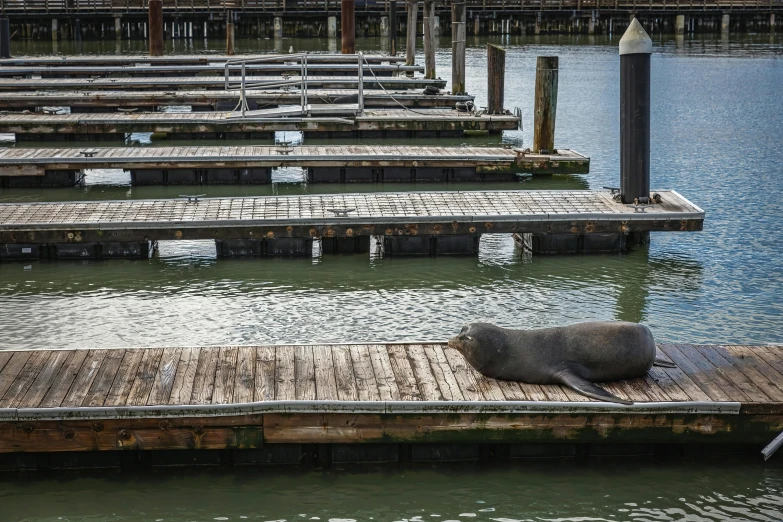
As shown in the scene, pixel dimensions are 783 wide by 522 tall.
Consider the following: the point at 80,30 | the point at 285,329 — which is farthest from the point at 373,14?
the point at 285,329

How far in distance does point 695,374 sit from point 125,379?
3.69 meters

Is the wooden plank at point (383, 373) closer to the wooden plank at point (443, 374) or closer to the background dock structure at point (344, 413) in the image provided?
the background dock structure at point (344, 413)

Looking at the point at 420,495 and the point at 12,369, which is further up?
the point at 12,369

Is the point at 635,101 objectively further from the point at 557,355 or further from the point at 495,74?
the point at 495,74

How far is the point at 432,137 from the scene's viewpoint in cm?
2145

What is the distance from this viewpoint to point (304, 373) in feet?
24.6

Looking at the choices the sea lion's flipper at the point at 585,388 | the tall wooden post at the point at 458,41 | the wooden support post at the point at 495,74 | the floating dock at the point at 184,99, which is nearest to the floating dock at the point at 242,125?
the wooden support post at the point at 495,74

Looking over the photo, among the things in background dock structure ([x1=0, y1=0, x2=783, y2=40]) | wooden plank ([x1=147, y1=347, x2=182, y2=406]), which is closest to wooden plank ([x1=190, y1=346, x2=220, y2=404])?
wooden plank ([x1=147, y1=347, x2=182, y2=406])

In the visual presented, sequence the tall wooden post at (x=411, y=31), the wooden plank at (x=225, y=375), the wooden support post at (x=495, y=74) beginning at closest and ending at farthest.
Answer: the wooden plank at (x=225, y=375) < the wooden support post at (x=495, y=74) < the tall wooden post at (x=411, y=31)

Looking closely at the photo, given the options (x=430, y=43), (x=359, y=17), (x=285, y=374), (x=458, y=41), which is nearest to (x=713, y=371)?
(x=285, y=374)

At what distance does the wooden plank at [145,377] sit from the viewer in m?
7.08

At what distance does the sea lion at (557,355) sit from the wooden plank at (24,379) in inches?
109

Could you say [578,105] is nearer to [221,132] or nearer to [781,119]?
[781,119]

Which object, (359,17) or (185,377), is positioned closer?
(185,377)
